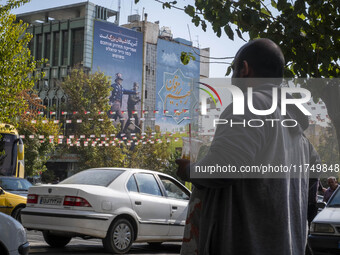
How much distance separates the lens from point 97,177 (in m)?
11.1

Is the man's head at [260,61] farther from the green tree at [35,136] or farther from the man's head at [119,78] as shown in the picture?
the man's head at [119,78]

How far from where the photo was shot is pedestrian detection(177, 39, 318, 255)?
8.02 feet

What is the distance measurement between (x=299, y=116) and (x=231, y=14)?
9.22ft

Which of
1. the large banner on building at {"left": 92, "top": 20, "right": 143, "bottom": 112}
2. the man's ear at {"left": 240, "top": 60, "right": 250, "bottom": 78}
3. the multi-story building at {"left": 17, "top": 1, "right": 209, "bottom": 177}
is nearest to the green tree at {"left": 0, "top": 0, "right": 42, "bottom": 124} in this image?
the man's ear at {"left": 240, "top": 60, "right": 250, "bottom": 78}

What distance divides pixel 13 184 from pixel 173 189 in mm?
7737

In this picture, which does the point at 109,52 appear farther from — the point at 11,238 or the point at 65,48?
the point at 11,238

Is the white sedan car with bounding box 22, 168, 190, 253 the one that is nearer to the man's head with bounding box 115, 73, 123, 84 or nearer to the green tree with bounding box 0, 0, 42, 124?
the green tree with bounding box 0, 0, 42, 124

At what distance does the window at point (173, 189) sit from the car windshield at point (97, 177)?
1.06 metres

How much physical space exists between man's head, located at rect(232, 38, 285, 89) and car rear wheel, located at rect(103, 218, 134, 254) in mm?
8039

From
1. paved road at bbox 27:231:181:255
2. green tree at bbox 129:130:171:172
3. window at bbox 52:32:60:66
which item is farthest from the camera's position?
window at bbox 52:32:60:66

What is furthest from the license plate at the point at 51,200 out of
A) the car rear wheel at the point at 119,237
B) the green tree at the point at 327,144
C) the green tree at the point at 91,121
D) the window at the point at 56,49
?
the window at the point at 56,49

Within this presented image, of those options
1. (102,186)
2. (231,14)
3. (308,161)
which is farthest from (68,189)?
(308,161)

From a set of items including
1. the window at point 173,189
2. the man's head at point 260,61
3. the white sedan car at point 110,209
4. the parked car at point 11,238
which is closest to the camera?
the man's head at point 260,61

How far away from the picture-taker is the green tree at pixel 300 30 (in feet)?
17.5
